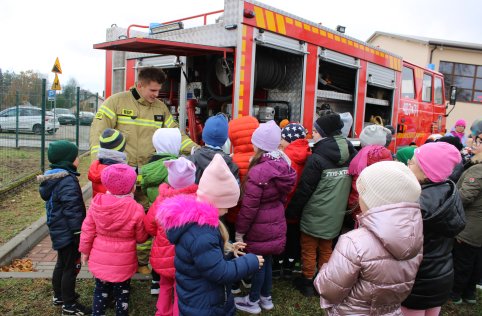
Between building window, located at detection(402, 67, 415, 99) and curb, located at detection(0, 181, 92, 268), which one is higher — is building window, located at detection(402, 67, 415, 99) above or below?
above

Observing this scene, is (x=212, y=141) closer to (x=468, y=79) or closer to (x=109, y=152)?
(x=109, y=152)

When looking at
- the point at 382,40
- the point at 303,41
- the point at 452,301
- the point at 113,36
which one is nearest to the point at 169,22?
the point at 113,36

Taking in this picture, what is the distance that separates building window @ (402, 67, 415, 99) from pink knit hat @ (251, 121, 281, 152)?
5.50 m

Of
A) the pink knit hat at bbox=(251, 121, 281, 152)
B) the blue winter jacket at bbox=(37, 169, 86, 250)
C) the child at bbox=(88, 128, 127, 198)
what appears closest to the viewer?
the blue winter jacket at bbox=(37, 169, 86, 250)

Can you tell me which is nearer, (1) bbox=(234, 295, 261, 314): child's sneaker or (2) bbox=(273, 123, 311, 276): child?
(1) bbox=(234, 295, 261, 314): child's sneaker

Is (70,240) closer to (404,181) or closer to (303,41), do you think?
(404,181)

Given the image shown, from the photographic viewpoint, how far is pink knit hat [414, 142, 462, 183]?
2.54m

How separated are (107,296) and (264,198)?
4.45ft

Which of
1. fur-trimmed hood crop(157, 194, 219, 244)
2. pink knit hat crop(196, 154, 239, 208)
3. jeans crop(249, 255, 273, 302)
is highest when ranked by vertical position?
pink knit hat crop(196, 154, 239, 208)

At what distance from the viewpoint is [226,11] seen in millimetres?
4258

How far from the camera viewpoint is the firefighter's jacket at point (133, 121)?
390cm

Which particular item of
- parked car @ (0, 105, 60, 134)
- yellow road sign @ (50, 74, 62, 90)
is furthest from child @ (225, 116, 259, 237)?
yellow road sign @ (50, 74, 62, 90)

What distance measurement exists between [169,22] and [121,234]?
3.59m

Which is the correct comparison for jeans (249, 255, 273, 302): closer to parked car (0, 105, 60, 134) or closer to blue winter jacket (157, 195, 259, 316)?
blue winter jacket (157, 195, 259, 316)
